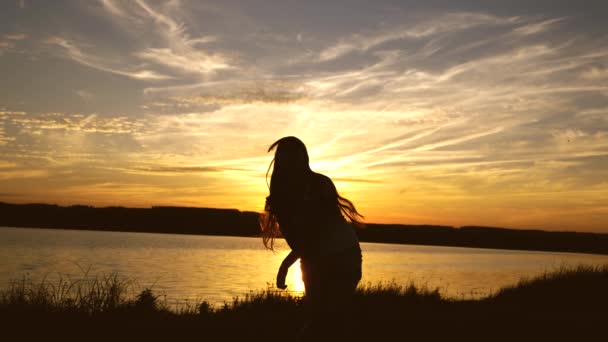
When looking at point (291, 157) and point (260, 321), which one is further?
point (260, 321)

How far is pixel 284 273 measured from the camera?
203 inches

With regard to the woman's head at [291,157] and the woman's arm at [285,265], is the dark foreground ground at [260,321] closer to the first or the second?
the woman's arm at [285,265]

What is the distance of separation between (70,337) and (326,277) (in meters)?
4.62

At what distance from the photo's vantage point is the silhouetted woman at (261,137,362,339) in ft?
15.7

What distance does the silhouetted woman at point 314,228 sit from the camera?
15.7 ft

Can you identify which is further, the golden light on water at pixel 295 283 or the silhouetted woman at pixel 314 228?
the golden light on water at pixel 295 283

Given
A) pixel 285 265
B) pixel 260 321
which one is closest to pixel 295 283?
pixel 260 321

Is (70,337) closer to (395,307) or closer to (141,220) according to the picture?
(395,307)

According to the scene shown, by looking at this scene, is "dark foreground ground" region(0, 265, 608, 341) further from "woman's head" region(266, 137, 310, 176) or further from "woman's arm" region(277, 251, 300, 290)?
"woman's head" region(266, 137, 310, 176)

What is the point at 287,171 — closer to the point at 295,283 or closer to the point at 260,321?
the point at 260,321

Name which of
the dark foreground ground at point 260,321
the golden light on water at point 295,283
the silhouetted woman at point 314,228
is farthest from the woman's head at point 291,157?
the golden light on water at point 295,283

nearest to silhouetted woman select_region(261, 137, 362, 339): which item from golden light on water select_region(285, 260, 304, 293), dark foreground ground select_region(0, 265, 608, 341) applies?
dark foreground ground select_region(0, 265, 608, 341)

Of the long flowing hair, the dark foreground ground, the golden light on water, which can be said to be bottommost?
the golden light on water

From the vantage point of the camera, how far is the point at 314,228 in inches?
189
